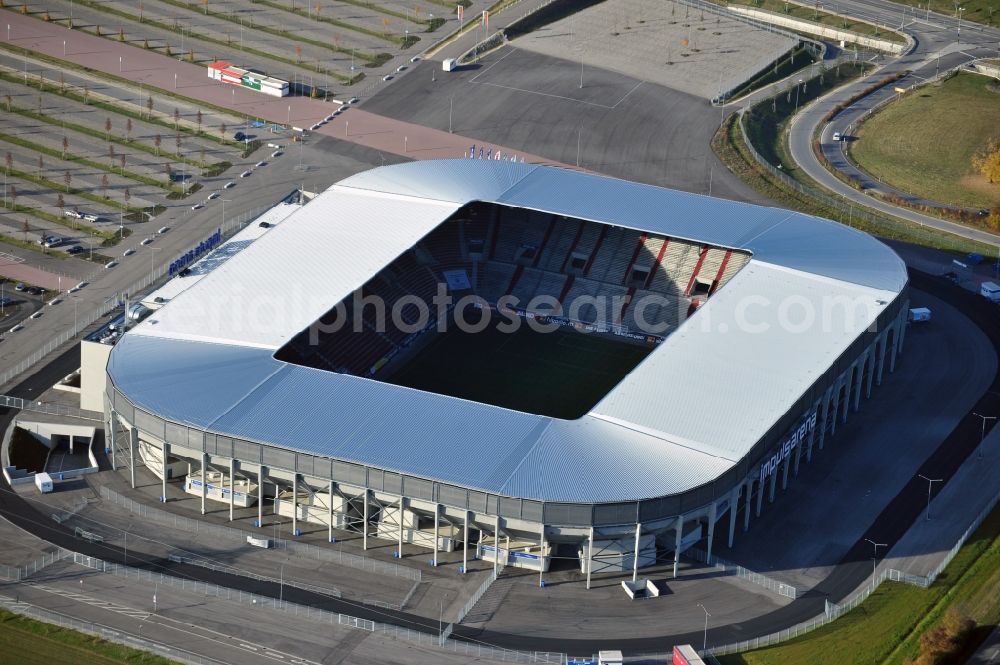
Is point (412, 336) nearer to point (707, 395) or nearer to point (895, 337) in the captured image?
point (707, 395)

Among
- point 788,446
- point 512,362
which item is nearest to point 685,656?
point 788,446

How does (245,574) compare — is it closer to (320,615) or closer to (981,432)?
(320,615)

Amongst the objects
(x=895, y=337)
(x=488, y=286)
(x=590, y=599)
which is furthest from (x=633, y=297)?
(x=590, y=599)

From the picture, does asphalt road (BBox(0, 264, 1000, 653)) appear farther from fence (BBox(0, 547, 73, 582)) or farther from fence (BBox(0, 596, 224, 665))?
fence (BBox(0, 596, 224, 665))

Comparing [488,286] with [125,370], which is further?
[488,286]

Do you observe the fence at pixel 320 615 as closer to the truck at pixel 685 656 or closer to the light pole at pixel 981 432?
the truck at pixel 685 656
